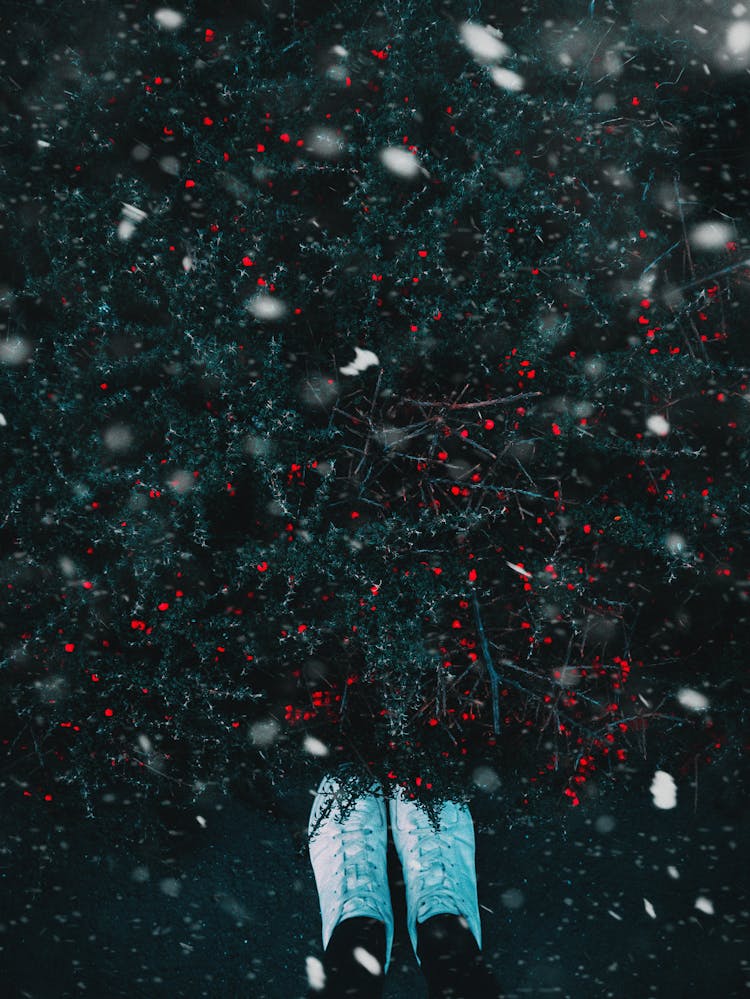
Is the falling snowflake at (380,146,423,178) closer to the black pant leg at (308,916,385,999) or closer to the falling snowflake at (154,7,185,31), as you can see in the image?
the falling snowflake at (154,7,185,31)

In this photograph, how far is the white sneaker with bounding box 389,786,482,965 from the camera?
178 cm

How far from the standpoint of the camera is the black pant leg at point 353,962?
5.37 feet

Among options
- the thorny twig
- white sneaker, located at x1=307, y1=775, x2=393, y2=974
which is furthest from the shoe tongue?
the thorny twig

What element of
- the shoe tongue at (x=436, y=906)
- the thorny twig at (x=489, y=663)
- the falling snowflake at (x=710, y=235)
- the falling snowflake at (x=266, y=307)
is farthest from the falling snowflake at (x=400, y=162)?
the shoe tongue at (x=436, y=906)

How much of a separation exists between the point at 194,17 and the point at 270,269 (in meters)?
0.90

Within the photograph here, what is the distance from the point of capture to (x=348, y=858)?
1893 millimetres

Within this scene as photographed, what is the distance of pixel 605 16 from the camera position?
1.85 m

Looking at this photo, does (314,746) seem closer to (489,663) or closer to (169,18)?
(489,663)

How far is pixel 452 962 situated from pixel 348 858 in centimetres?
44

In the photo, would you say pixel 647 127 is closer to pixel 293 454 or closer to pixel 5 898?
pixel 293 454

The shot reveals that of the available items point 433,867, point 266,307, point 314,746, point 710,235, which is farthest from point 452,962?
point 710,235

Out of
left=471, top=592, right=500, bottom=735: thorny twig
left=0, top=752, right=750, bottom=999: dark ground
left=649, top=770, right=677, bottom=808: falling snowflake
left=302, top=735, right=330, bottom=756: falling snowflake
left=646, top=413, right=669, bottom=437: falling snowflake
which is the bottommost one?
left=0, top=752, right=750, bottom=999: dark ground

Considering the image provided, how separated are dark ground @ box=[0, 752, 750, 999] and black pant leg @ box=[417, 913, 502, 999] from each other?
29cm

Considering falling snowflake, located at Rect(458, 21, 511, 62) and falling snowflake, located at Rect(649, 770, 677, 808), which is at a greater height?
falling snowflake, located at Rect(458, 21, 511, 62)
